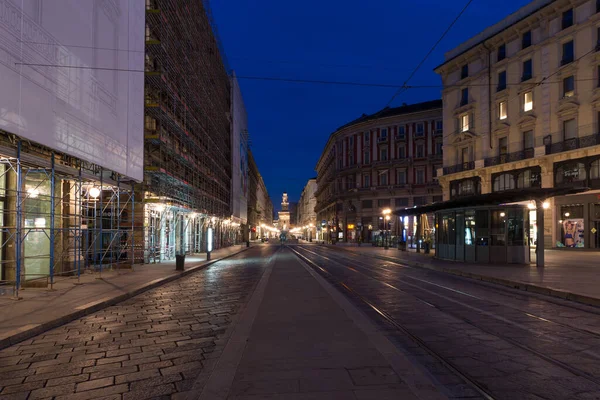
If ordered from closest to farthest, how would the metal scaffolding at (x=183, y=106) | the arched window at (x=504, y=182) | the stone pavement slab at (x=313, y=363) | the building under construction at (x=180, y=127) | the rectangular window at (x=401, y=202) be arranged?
the stone pavement slab at (x=313, y=363), the building under construction at (x=180, y=127), the metal scaffolding at (x=183, y=106), the arched window at (x=504, y=182), the rectangular window at (x=401, y=202)

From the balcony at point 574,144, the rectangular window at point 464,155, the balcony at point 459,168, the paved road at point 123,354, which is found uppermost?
the rectangular window at point 464,155

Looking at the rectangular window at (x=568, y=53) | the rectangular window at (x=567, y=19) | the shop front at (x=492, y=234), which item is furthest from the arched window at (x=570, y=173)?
the shop front at (x=492, y=234)

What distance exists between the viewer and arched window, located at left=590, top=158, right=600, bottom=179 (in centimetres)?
3241

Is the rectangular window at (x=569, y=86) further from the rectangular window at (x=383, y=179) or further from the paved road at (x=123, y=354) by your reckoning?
the rectangular window at (x=383, y=179)

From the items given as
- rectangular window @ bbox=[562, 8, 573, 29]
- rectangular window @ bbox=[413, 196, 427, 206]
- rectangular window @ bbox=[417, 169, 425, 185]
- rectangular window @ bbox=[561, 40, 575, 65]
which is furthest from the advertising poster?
rectangular window @ bbox=[417, 169, 425, 185]

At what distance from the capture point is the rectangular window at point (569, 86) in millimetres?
34594

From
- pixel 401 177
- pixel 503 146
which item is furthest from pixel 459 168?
pixel 401 177

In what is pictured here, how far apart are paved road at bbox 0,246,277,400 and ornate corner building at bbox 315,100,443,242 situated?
186ft

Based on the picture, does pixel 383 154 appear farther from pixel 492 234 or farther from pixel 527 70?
pixel 492 234

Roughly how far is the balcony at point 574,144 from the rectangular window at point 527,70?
21.3 feet

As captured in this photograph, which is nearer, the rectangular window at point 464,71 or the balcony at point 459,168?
the balcony at point 459,168

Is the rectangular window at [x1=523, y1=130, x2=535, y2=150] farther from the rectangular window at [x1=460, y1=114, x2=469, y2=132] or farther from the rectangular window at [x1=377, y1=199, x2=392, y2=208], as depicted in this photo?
the rectangular window at [x1=377, y1=199, x2=392, y2=208]

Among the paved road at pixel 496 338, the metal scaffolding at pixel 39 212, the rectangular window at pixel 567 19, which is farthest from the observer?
the rectangular window at pixel 567 19

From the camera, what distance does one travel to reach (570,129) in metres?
34.9
